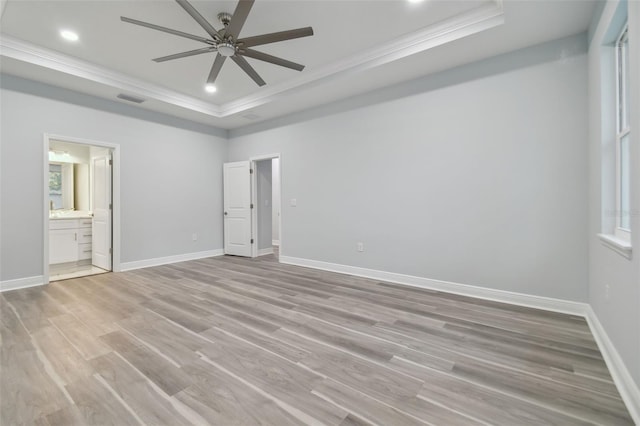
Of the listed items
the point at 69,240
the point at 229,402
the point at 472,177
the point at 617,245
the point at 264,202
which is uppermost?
the point at 472,177

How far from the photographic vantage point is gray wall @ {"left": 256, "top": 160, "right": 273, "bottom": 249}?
6211 millimetres

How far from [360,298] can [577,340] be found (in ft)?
6.34

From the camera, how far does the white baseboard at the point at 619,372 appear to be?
1448 millimetres

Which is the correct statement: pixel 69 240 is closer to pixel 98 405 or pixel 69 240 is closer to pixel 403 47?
pixel 98 405

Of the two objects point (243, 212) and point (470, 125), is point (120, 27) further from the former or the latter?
point (470, 125)

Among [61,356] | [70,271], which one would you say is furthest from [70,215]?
[61,356]

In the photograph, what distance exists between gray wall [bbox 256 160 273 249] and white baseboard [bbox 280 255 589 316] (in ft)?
6.51

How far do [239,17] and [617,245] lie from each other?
125 inches

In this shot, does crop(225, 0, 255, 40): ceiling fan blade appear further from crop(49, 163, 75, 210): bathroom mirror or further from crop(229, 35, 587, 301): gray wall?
crop(49, 163, 75, 210): bathroom mirror

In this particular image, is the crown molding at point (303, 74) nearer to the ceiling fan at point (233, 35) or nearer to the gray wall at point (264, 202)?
the ceiling fan at point (233, 35)

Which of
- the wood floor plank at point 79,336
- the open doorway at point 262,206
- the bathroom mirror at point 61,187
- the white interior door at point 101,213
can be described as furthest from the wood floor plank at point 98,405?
the bathroom mirror at point 61,187

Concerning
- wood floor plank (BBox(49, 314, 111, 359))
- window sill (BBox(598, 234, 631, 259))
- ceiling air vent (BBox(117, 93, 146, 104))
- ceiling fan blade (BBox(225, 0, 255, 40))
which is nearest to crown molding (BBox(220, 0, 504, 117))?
ceiling fan blade (BBox(225, 0, 255, 40))

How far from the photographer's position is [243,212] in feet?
19.9

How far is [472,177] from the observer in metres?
3.35
